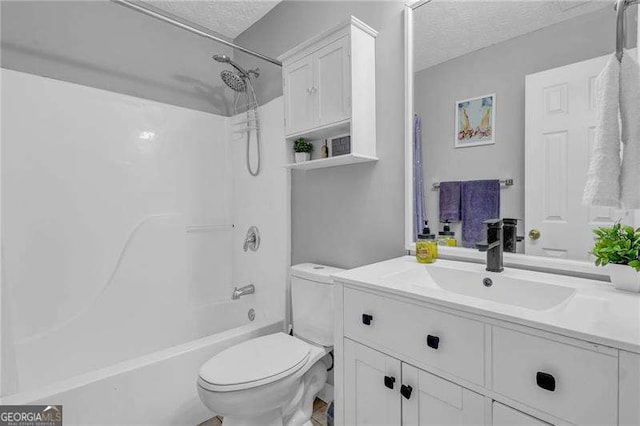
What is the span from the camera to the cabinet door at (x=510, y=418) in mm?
701

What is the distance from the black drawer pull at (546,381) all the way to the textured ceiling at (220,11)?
238 centimetres

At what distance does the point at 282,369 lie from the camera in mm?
1304

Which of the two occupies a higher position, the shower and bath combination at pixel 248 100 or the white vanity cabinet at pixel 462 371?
the shower and bath combination at pixel 248 100

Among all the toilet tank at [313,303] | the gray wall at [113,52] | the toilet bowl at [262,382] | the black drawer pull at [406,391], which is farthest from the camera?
the gray wall at [113,52]

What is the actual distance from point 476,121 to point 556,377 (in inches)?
36.7

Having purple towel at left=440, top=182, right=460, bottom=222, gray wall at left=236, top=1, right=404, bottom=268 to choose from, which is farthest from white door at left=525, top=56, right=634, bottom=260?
gray wall at left=236, top=1, right=404, bottom=268

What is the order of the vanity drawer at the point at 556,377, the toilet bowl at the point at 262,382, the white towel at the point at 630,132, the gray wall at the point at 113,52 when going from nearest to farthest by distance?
the vanity drawer at the point at 556,377
the white towel at the point at 630,132
the toilet bowl at the point at 262,382
the gray wall at the point at 113,52

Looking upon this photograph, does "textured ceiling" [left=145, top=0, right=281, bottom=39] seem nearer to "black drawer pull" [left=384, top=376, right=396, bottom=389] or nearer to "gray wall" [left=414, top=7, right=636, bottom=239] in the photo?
"gray wall" [left=414, top=7, right=636, bottom=239]

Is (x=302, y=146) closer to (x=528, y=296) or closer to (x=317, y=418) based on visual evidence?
(x=528, y=296)

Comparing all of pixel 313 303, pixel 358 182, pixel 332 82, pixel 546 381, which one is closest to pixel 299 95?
pixel 332 82

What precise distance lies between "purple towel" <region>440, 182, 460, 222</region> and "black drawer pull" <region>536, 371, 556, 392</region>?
71cm

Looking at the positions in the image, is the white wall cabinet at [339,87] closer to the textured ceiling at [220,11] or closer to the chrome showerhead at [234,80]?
the chrome showerhead at [234,80]

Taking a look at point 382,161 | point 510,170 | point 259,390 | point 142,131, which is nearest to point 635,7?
point 510,170

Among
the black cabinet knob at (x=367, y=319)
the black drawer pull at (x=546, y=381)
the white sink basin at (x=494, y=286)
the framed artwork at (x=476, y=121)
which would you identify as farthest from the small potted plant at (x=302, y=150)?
the black drawer pull at (x=546, y=381)
